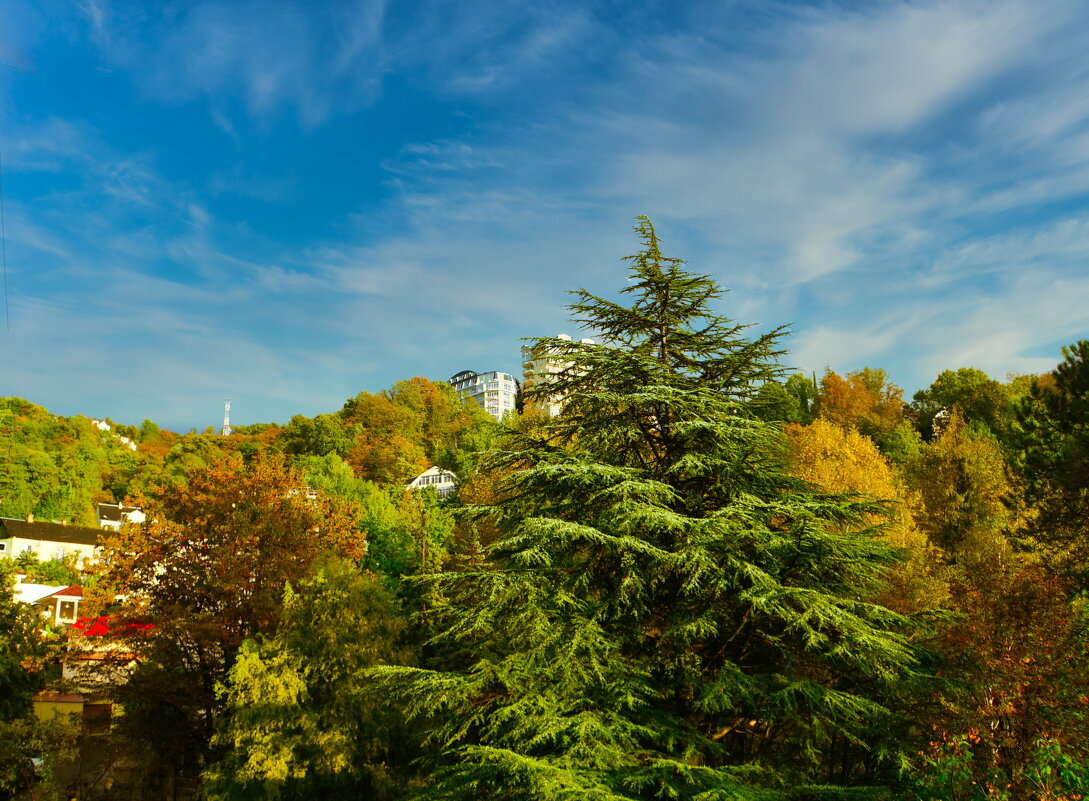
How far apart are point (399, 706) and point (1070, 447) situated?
A: 63.0 feet

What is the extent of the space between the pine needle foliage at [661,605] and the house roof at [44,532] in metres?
55.3

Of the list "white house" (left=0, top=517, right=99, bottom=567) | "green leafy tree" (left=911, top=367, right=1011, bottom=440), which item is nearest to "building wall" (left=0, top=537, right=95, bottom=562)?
"white house" (left=0, top=517, right=99, bottom=567)

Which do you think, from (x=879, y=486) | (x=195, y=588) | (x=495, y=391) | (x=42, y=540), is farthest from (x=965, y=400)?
(x=495, y=391)

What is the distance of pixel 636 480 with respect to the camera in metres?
11.3

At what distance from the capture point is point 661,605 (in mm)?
12359

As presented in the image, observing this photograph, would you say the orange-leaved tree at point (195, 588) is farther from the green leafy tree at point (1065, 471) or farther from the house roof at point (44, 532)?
the house roof at point (44, 532)

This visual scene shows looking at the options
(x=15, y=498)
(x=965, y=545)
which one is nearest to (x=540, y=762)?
(x=965, y=545)

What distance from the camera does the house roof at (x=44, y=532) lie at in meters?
52.9

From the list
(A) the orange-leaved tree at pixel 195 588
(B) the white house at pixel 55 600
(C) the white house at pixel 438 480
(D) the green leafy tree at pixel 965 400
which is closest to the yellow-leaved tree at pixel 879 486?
(A) the orange-leaved tree at pixel 195 588

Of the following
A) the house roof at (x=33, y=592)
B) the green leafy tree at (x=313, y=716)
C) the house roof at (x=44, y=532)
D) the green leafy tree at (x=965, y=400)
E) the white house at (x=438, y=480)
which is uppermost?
the green leafy tree at (x=965, y=400)

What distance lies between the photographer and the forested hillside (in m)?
9.62

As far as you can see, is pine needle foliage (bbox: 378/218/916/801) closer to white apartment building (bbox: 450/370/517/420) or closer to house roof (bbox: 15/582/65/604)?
house roof (bbox: 15/582/65/604)

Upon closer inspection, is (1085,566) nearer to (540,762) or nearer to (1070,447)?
(1070,447)

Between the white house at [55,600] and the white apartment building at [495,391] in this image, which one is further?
the white apartment building at [495,391]
